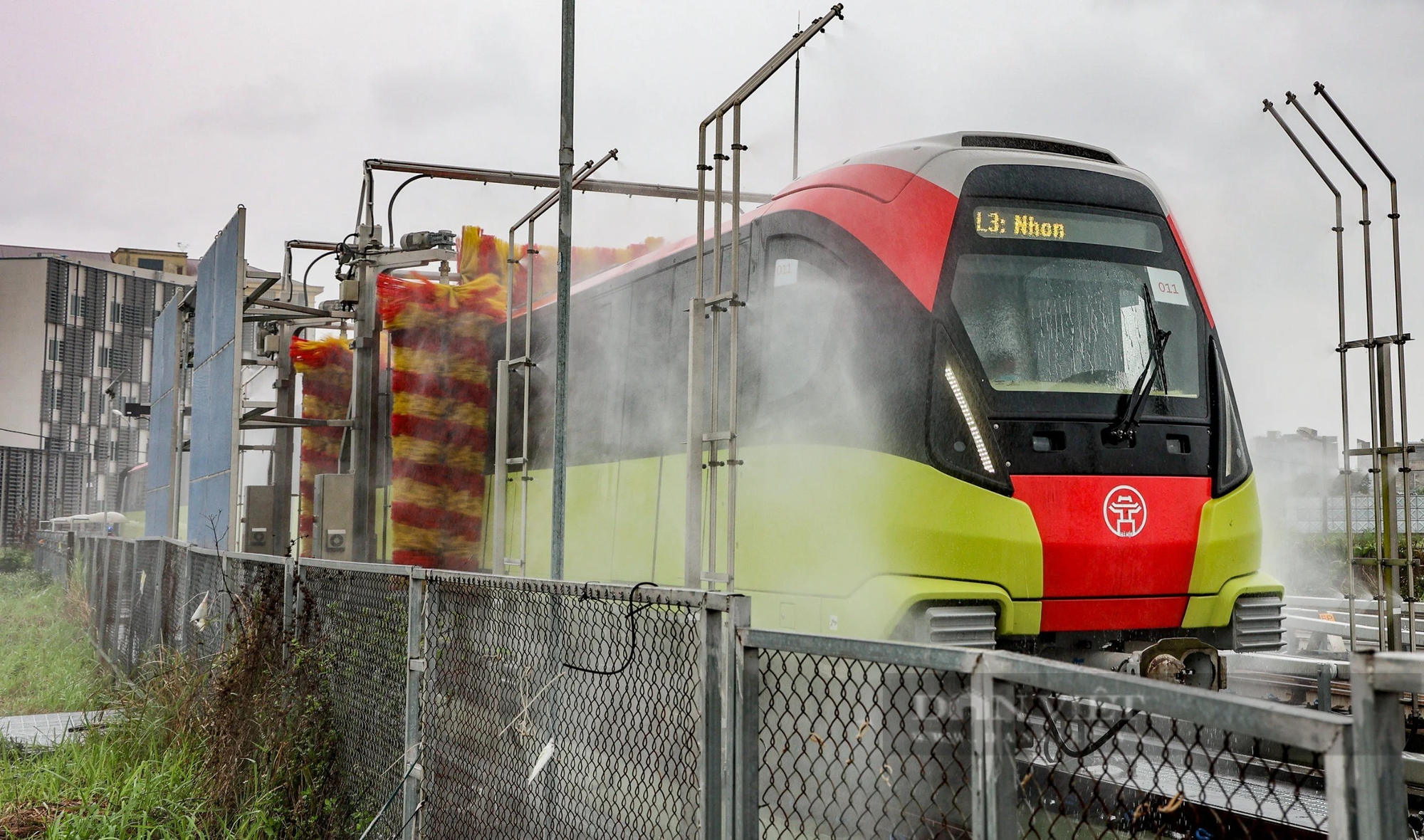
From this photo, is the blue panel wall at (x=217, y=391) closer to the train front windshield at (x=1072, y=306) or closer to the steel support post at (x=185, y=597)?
the steel support post at (x=185, y=597)

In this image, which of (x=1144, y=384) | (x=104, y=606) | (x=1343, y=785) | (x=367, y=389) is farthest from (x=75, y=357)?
(x=1343, y=785)

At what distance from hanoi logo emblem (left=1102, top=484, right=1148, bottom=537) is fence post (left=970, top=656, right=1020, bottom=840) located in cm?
441

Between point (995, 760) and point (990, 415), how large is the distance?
13.7ft

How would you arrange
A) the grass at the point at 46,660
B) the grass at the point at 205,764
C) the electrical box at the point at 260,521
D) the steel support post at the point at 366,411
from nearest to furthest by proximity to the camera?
the grass at the point at 205,764 < the grass at the point at 46,660 < the steel support post at the point at 366,411 < the electrical box at the point at 260,521

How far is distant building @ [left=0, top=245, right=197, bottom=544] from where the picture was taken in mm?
58250

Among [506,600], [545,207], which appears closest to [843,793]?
[506,600]

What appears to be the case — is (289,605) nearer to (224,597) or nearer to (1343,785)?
(224,597)

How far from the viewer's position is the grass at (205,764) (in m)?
6.24

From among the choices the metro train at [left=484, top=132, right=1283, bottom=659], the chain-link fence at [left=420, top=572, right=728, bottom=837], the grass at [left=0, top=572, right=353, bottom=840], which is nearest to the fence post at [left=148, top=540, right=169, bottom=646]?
the grass at [left=0, top=572, right=353, bottom=840]

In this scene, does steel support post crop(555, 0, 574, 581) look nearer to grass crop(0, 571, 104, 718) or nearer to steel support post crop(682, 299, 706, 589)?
steel support post crop(682, 299, 706, 589)

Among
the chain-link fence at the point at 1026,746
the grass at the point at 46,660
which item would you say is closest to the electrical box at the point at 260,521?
the grass at the point at 46,660

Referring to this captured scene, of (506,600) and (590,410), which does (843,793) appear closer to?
(506,600)

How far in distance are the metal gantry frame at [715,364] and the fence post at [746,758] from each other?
9.74 ft

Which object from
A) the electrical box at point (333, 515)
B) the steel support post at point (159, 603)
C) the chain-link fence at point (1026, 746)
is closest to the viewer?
the chain-link fence at point (1026, 746)
